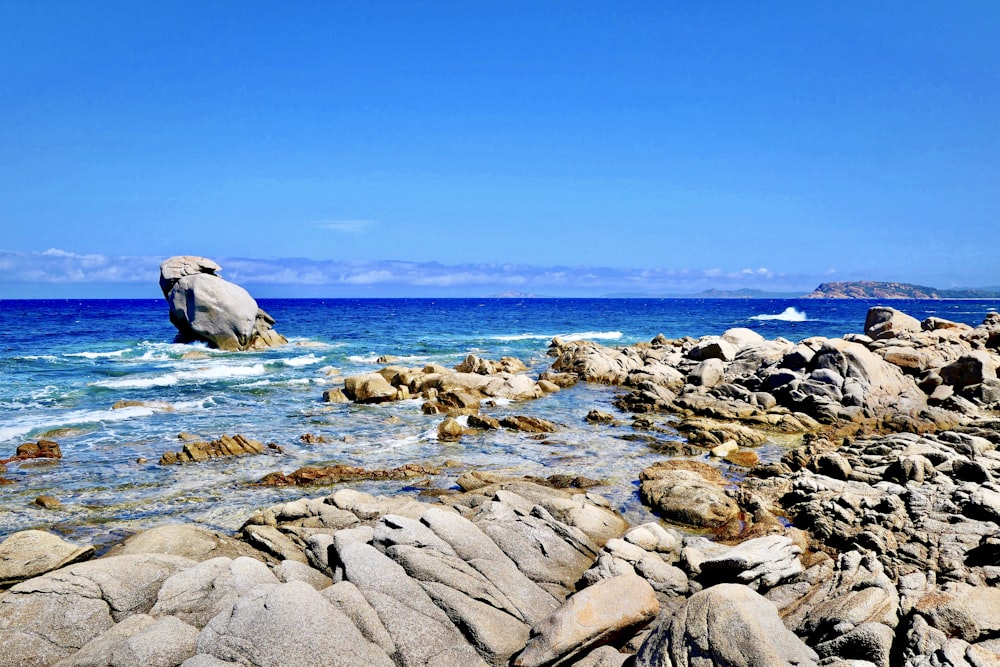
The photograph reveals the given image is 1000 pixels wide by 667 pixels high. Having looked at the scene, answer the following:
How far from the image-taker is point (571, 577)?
9547 millimetres

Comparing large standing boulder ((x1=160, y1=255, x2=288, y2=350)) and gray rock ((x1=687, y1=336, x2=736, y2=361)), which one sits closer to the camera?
gray rock ((x1=687, y1=336, x2=736, y2=361))

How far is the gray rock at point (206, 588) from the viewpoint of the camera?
7.55 m

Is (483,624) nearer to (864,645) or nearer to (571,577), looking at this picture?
(571,577)

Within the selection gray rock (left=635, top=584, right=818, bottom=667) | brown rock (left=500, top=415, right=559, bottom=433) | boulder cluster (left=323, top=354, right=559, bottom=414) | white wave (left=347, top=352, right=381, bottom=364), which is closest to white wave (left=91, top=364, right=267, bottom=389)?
white wave (left=347, top=352, right=381, bottom=364)

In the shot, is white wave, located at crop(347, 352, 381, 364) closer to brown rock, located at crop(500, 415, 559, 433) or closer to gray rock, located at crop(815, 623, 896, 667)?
brown rock, located at crop(500, 415, 559, 433)

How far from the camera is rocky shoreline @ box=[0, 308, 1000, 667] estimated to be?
Answer: 6688mm

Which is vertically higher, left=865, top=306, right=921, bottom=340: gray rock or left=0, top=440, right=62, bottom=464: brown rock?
left=865, top=306, right=921, bottom=340: gray rock

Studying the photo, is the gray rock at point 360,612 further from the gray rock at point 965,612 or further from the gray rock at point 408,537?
the gray rock at point 965,612

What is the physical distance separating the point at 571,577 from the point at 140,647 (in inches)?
217

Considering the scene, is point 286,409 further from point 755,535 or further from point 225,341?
point 225,341

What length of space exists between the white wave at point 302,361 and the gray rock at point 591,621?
30231 mm

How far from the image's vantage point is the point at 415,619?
750 cm

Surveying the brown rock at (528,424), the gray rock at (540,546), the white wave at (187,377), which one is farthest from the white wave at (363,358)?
the gray rock at (540,546)

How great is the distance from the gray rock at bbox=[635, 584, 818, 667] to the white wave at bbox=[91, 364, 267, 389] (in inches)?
1053
